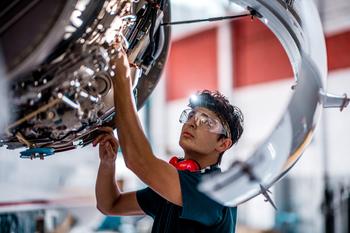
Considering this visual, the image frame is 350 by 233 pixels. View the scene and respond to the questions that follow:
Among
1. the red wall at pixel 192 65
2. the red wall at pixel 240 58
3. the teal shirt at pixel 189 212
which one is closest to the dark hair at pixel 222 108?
the teal shirt at pixel 189 212

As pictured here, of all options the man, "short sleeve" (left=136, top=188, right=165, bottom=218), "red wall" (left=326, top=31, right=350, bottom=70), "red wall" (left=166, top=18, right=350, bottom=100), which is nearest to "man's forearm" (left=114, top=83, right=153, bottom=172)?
the man

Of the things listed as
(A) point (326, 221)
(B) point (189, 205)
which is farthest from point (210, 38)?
(B) point (189, 205)

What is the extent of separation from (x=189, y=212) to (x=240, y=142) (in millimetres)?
4227

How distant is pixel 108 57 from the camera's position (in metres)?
0.87

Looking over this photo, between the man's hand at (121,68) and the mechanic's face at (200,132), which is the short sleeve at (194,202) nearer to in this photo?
the mechanic's face at (200,132)

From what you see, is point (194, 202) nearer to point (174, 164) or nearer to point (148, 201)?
point (174, 164)

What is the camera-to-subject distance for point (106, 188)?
1.34 metres

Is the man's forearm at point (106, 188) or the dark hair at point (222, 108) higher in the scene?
the dark hair at point (222, 108)

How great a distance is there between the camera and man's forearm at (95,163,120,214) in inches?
52.1

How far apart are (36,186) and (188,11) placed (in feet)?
10.7

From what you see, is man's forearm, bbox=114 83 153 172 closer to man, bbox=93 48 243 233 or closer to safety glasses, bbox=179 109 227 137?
man, bbox=93 48 243 233

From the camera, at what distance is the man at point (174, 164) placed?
1.02 meters

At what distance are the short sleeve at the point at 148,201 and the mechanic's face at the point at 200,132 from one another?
7.8 inches

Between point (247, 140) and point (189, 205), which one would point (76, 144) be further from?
point (247, 140)
